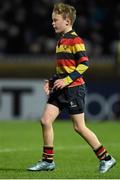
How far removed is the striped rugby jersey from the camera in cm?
964

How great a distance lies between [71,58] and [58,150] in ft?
12.2

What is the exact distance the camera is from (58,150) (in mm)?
13188

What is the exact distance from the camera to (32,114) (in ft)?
70.2

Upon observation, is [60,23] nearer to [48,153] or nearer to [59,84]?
[59,84]

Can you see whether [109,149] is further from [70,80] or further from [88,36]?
[88,36]

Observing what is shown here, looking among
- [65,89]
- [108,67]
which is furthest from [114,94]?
[65,89]

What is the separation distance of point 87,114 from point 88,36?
10.5ft

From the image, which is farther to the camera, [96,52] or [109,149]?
[96,52]

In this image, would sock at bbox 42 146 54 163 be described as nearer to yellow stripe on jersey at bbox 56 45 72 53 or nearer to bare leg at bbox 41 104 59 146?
bare leg at bbox 41 104 59 146

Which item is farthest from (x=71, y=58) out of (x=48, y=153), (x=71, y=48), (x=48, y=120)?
(x=48, y=153)

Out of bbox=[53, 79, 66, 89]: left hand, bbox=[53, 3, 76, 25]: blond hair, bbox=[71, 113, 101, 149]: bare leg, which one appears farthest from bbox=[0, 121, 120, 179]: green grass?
bbox=[53, 3, 76, 25]: blond hair

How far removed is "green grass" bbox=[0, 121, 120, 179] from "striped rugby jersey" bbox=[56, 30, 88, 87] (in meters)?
1.14

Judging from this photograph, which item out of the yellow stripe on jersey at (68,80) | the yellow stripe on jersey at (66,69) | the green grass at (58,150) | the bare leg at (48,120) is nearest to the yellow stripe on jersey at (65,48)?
the yellow stripe on jersey at (66,69)

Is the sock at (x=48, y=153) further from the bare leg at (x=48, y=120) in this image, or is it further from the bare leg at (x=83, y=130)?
the bare leg at (x=83, y=130)
